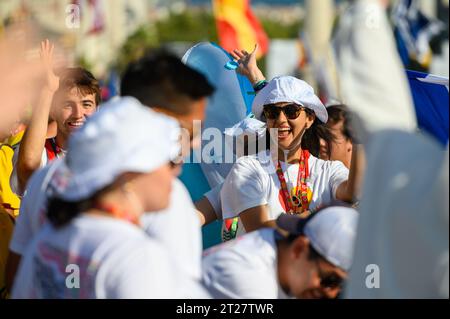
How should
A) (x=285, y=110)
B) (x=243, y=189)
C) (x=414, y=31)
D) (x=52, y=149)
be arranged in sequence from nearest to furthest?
(x=243, y=189) < (x=52, y=149) < (x=285, y=110) < (x=414, y=31)

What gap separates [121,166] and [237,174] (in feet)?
7.96

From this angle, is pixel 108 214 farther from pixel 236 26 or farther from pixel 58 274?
pixel 236 26

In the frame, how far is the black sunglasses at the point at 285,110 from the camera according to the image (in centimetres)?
570

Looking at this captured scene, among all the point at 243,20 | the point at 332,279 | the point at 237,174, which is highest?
the point at 243,20

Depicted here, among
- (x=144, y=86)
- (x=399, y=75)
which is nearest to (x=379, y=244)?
(x=399, y=75)

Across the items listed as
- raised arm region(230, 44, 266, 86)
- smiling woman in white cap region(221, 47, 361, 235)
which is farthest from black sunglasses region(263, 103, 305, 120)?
raised arm region(230, 44, 266, 86)

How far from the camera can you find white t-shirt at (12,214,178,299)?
2947mm

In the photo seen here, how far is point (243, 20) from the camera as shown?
631 inches

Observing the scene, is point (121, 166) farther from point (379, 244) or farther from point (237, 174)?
point (237, 174)

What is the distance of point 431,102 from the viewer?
17.2 ft

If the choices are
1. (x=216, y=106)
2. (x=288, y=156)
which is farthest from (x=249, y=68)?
(x=288, y=156)

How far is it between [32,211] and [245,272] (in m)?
0.79

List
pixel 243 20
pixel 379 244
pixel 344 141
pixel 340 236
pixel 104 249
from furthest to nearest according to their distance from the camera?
pixel 243 20, pixel 344 141, pixel 340 236, pixel 379 244, pixel 104 249

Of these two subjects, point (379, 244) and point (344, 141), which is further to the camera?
point (344, 141)
